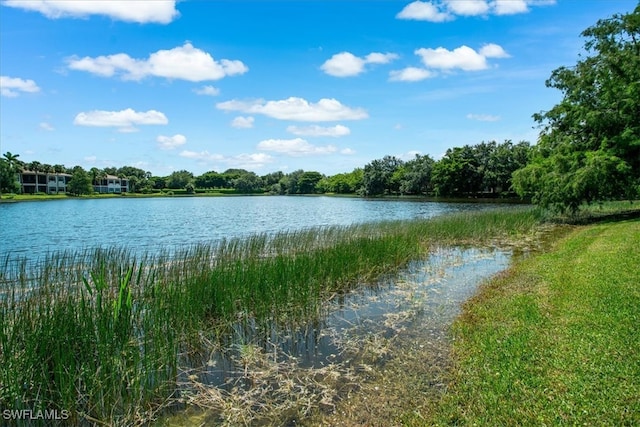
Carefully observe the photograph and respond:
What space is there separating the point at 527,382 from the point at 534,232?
17548 millimetres

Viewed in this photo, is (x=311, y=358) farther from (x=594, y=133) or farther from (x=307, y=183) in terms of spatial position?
(x=307, y=183)

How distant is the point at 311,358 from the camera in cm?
575

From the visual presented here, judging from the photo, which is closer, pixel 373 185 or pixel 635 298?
pixel 635 298

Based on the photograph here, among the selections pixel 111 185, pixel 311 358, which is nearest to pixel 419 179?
pixel 311 358

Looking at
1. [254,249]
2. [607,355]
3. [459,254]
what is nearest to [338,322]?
[254,249]

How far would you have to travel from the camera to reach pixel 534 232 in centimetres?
1958

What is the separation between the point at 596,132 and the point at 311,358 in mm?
23399

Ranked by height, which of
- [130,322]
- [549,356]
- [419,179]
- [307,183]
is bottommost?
[549,356]

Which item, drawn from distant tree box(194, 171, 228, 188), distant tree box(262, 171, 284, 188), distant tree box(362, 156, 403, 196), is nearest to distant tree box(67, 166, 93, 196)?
distant tree box(194, 171, 228, 188)

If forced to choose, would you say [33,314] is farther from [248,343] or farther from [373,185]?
[373,185]

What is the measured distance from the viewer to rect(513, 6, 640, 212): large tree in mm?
19094

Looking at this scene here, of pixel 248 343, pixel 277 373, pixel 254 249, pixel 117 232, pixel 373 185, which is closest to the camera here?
pixel 277 373

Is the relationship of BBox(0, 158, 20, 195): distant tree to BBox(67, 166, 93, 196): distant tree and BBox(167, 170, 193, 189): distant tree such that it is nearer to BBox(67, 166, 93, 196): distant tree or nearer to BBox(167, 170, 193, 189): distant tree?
BBox(67, 166, 93, 196): distant tree

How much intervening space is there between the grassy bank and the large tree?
527 inches
